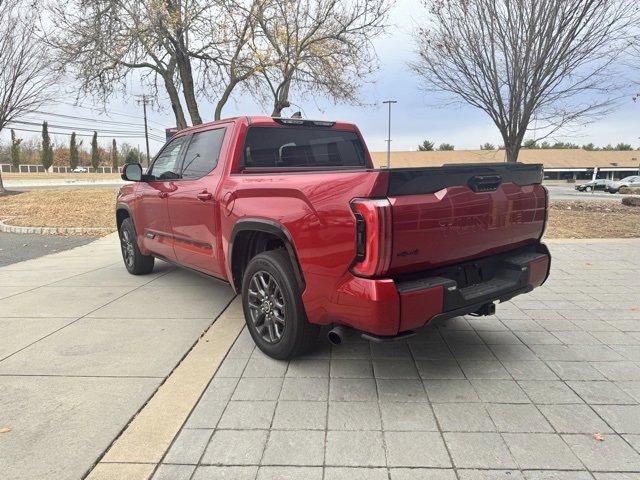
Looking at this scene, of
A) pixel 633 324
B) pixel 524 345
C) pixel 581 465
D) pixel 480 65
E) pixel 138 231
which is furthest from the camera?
pixel 480 65

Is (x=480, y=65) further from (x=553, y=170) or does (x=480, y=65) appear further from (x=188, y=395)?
(x=553, y=170)

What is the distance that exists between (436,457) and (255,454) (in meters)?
0.96

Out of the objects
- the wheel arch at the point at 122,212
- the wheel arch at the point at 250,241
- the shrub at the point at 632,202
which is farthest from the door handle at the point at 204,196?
the shrub at the point at 632,202

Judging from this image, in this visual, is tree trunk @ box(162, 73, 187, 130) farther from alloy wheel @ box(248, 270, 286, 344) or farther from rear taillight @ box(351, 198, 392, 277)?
rear taillight @ box(351, 198, 392, 277)

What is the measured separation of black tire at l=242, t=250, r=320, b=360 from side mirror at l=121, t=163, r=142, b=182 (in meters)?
2.60

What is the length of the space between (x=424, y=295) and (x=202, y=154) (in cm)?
289

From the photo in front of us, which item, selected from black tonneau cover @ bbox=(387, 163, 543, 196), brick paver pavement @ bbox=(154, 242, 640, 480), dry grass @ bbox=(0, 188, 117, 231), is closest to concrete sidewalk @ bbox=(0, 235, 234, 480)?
brick paver pavement @ bbox=(154, 242, 640, 480)

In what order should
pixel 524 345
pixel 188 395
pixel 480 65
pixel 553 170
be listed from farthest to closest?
1. pixel 553 170
2. pixel 480 65
3. pixel 524 345
4. pixel 188 395

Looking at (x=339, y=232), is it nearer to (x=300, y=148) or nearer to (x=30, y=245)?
(x=300, y=148)

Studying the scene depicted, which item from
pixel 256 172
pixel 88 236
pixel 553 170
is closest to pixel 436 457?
pixel 256 172

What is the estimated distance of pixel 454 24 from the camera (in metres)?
11.6

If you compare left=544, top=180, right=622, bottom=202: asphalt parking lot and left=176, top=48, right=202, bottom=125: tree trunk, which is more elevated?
left=176, top=48, right=202, bottom=125: tree trunk

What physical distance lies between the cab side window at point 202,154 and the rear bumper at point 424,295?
88.2 inches

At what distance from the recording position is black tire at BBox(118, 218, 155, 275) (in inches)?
249
